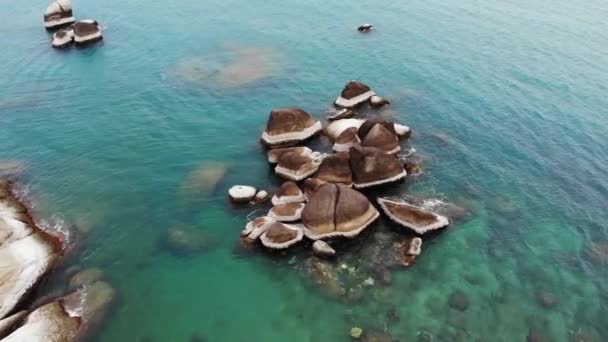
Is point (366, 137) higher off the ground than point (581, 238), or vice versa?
point (366, 137)

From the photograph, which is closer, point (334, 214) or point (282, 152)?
point (334, 214)

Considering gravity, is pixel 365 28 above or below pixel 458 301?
above

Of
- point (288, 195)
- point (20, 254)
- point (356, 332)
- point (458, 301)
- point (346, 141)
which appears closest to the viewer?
point (356, 332)

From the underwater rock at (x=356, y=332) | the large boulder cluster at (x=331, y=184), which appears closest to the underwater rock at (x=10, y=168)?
the large boulder cluster at (x=331, y=184)

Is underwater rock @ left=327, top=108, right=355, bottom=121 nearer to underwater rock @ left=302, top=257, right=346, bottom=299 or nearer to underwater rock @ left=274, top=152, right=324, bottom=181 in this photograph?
underwater rock @ left=274, top=152, right=324, bottom=181

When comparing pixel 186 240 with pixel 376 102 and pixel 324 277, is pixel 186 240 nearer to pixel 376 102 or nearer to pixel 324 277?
pixel 324 277

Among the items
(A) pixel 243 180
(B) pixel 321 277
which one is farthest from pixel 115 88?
(B) pixel 321 277

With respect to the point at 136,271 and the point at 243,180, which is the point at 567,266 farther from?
the point at 136,271

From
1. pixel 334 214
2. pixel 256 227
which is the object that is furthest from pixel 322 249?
pixel 256 227
